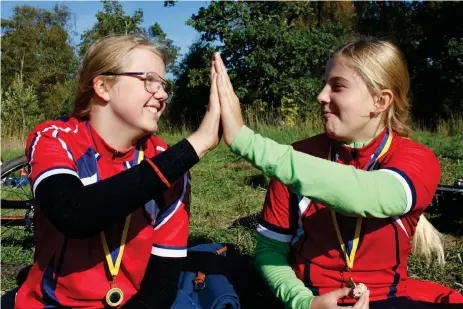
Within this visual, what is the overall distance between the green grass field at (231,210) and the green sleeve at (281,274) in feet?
5.19

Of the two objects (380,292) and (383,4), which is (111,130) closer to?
(380,292)

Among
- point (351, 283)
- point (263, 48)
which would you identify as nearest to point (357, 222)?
point (351, 283)

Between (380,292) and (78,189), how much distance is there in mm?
1417

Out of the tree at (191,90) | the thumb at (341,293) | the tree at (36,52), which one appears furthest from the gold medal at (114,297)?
the tree at (36,52)

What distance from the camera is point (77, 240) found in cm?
229

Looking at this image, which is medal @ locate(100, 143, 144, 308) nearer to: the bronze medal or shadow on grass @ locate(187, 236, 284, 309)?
shadow on grass @ locate(187, 236, 284, 309)

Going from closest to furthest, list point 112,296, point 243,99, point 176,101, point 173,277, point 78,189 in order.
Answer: point 78,189
point 112,296
point 173,277
point 243,99
point 176,101

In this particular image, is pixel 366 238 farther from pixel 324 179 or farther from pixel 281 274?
pixel 324 179

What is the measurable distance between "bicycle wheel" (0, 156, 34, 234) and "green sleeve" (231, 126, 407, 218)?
7.47 feet

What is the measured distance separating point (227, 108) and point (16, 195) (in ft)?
Answer: 14.7

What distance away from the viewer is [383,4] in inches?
1331

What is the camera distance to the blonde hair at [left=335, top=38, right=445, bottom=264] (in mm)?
2400

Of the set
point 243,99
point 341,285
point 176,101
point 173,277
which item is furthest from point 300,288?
point 176,101

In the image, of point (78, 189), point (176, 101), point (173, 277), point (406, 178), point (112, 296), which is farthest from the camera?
point (176, 101)
